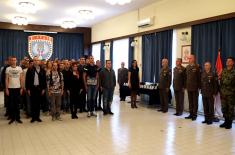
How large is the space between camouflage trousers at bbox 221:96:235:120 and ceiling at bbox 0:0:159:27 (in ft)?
14.7

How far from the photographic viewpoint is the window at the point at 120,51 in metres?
11.7

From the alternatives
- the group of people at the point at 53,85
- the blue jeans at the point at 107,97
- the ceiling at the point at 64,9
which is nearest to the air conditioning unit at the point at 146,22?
the ceiling at the point at 64,9

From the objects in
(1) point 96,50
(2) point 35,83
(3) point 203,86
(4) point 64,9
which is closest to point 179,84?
(3) point 203,86

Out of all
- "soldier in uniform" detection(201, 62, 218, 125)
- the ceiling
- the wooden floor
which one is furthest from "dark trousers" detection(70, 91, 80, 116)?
the ceiling

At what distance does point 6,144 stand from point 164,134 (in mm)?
2855

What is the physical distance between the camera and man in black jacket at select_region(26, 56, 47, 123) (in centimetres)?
619

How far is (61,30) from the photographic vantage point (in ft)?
47.5

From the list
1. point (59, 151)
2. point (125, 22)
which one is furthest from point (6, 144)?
point (125, 22)

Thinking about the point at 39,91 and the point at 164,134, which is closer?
the point at 164,134

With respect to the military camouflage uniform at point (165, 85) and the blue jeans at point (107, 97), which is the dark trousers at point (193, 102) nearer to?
the military camouflage uniform at point (165, 85)

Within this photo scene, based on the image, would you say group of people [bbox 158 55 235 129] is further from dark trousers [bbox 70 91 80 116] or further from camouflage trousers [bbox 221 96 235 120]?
dark trousers [bbox 70 91 80 116]

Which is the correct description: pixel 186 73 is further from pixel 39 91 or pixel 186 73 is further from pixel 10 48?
pixel 10 48

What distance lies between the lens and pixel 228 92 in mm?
5855

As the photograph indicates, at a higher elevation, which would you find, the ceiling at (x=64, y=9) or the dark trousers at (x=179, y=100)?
the ceiling at (x=64, y=9)
